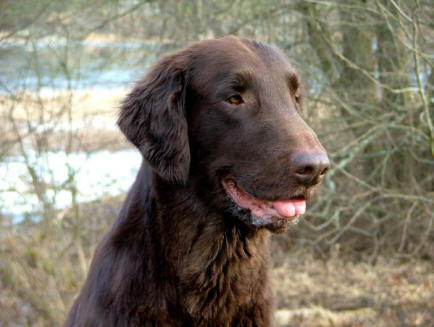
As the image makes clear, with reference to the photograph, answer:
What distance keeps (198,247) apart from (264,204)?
44 cm

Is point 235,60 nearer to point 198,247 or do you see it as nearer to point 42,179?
point 198,247

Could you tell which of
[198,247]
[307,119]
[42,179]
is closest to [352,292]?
[307,119]

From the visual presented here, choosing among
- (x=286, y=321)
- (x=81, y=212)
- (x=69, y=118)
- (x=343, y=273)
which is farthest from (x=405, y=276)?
(x=69, y=118)

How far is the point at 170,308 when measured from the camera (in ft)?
8.64

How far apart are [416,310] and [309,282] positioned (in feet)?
4.81

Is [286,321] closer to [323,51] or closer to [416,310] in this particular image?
[416,310]

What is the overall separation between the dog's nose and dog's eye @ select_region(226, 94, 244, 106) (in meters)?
0.51

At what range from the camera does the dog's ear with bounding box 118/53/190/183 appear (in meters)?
2.68

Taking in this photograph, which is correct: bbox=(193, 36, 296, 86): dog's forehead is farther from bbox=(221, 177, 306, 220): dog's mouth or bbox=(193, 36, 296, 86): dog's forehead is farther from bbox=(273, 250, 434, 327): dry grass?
bbox=(273, 250, 434, 327): dry grass

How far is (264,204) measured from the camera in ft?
8.64

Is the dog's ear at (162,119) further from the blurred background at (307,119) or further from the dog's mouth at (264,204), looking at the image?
the blurred background at (307,119)

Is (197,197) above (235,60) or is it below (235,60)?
below

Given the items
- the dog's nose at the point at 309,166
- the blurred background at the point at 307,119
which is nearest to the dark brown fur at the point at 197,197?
the dog's nose at the point at 309,166

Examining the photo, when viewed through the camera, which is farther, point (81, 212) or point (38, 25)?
point (81, 212)
